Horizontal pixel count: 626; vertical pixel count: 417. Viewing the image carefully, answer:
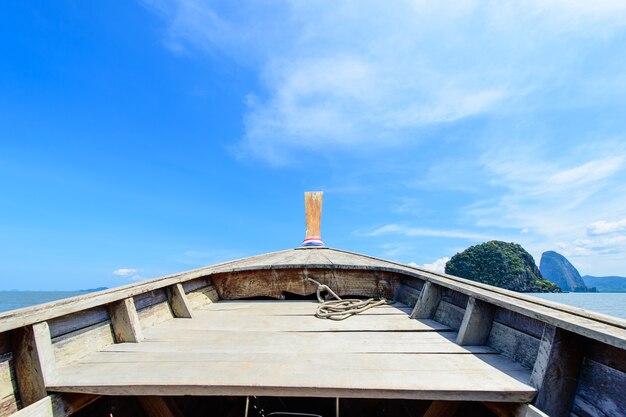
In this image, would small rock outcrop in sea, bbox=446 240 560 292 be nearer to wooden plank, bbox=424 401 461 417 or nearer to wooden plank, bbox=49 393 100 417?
wooden plank, bbox=424 401 461 417

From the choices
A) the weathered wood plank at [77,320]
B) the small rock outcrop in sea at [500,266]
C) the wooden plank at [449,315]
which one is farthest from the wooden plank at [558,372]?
the small rock outcrop in sea at [500,266]

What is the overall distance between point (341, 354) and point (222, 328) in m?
1.12

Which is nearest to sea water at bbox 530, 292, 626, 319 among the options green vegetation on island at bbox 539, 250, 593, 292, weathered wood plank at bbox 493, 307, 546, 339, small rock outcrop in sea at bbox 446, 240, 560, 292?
weathered wood plank at bbox 493, 307, 546, 339

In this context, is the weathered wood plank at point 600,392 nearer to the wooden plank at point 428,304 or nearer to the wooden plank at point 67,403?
the wooden plank at point 428,304

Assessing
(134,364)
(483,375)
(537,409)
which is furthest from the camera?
(134,364)

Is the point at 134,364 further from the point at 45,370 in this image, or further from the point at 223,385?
the point at 223,385

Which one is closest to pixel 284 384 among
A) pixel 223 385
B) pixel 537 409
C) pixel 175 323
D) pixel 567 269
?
pixel 223 385

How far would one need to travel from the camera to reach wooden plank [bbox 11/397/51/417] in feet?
4.14

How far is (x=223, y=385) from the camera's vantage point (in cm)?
137

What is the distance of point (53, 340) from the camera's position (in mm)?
1604

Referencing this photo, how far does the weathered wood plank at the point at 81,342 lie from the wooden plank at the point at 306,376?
7cm

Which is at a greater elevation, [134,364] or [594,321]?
[594,321]

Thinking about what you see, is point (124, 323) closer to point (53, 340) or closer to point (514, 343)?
point (53, 340)

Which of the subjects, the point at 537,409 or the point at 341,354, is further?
the point at 341,354
